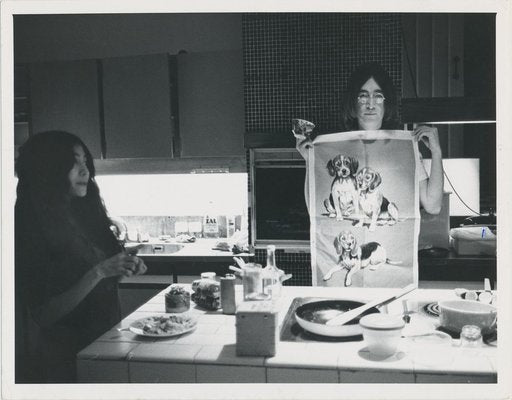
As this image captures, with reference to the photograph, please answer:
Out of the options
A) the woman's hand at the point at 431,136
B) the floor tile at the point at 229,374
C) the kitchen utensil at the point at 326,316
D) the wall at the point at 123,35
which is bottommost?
the floor tile at the point at 229,374

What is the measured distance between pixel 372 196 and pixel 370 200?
21 millimetres

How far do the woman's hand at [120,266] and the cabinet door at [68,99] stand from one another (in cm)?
183

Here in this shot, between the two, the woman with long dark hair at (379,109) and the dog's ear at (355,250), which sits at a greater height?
the woman with long dark hair at (379,109)

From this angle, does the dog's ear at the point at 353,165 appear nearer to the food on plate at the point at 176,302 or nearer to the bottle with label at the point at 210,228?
the food on plate at the point at 176,302

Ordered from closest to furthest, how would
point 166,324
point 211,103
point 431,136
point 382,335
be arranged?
1. point 382,335
2. point 166,324
3. point 431,136
4. point 211,103

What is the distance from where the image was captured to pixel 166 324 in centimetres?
135

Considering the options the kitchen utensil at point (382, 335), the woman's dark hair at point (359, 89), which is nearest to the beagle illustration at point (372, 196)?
the woman's dark hair at point (359, 89)

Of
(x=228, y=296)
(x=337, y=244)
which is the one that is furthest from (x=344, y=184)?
(x=228, y=296)

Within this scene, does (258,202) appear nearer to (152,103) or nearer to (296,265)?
(296,265)

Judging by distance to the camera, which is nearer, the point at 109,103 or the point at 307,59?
the point at 307,59

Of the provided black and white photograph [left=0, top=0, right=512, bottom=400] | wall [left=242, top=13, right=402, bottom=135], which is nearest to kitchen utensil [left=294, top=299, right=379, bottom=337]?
black and white photograph [left=0, top=0, right=512, bottom=400]

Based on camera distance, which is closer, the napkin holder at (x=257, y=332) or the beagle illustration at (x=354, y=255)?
the napkin holder at (x=257, y=332)

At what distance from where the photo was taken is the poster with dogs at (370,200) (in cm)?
227

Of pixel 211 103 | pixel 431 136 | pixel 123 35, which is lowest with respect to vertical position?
pixel 431 136
